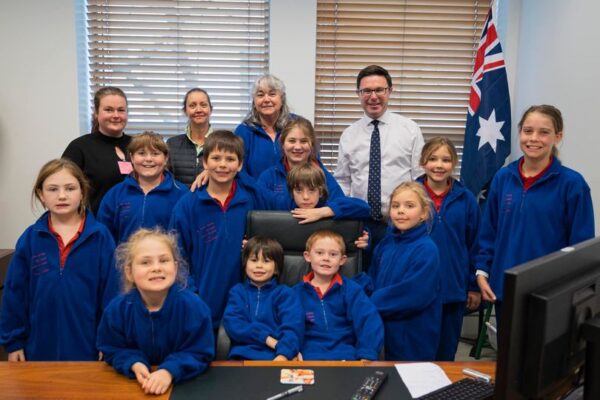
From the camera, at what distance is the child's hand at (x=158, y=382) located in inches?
55.6

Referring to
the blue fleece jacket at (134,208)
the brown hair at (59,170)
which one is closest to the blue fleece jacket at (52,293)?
the brown hair at (59,170)

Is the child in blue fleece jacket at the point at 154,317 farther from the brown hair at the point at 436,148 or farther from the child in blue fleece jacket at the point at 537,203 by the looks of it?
the brown hair at the point at 436,148

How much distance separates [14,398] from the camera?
4.50ft

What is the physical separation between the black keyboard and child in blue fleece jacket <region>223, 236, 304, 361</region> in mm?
→ 650

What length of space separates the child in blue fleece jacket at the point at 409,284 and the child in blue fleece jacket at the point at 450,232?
0.57 feet

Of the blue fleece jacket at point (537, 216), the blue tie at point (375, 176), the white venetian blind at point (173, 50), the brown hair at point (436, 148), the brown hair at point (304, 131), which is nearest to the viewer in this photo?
the blue fleece jacket at point (537, 216)

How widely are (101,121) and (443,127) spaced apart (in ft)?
8.15

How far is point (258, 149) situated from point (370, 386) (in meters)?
1.67

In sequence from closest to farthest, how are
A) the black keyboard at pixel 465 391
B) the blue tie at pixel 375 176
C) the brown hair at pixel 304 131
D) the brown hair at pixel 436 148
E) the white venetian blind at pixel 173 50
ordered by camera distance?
the black keyboard at pixel 465 391 → the brown hair at pixel 436 148 → the brown hair at pixel 304 131 → the blue tie at pixel 375 176 → the white venetian blind at pixel 173 50

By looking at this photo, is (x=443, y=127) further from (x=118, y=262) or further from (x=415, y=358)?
(x=118, y=262)

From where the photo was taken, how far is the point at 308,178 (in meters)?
2.43

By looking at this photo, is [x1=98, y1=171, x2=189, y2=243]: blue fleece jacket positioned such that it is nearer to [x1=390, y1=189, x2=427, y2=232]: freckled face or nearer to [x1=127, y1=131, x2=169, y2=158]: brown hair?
[x1=127, y1=131, x2=169, y2=158]: brown hair

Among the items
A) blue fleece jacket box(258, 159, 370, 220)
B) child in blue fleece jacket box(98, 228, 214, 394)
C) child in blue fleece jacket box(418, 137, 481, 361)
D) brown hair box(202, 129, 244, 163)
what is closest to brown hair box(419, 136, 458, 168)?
child in blue fleece jacket box(418, 137, 481, 361)

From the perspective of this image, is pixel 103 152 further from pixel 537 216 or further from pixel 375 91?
pixel 537 216
